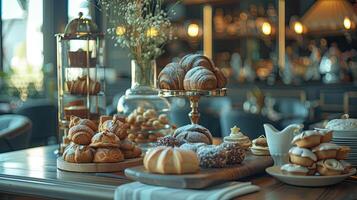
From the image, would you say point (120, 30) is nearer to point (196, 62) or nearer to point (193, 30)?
point (196, 62)

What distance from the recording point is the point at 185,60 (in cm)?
226

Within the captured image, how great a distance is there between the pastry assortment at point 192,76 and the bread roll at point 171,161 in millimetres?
525

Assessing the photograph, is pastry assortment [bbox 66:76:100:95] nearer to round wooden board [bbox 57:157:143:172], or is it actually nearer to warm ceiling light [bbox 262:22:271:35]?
round wooden board [bbox 57:157:143:172]

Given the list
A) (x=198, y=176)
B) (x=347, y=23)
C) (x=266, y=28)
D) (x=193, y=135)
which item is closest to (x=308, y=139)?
(x=198, y=176)

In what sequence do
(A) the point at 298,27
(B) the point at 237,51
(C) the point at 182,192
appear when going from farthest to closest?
1. (B) the point at 237,51
2. (A) the point at 298,27
3. (C) the point at 182,192

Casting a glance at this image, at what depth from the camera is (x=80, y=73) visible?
8.00ft

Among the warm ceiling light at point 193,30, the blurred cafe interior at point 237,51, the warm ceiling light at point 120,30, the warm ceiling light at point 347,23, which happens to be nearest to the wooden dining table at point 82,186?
the warm ceiling light at point 120,30

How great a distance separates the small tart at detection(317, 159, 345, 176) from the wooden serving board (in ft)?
0.76

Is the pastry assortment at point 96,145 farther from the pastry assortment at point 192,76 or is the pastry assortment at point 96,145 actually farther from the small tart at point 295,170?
the small tart at point 295,170

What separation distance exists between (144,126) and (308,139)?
99 cm

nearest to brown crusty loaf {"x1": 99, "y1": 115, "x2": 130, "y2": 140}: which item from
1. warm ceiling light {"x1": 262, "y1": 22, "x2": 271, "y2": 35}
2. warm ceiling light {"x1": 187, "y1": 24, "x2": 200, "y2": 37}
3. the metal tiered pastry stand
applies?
the metal tiered pastry stand

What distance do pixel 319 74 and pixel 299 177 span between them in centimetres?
626

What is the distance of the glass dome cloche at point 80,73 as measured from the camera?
242cm

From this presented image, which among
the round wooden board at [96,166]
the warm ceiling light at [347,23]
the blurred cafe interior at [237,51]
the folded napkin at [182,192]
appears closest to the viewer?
the folded napkin at [182,192]
